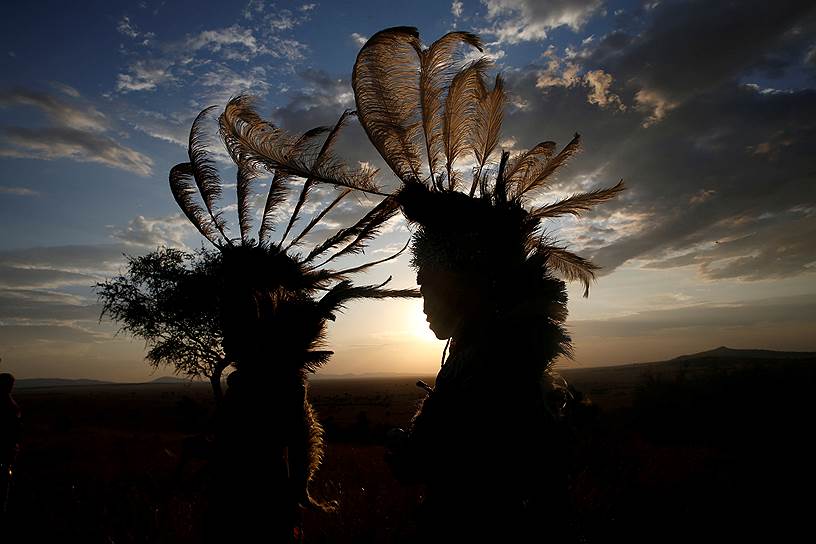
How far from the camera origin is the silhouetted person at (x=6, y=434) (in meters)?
5.69

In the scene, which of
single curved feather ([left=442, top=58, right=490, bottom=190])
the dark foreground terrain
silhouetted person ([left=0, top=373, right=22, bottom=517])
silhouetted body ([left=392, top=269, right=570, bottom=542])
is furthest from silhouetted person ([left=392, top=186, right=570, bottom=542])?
silhouetted person ([left=0, top=373, right=22, bottom=517])

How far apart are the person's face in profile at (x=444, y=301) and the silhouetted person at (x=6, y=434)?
665 centimetres

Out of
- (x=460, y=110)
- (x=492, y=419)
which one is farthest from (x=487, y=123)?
(x=492, y=419)

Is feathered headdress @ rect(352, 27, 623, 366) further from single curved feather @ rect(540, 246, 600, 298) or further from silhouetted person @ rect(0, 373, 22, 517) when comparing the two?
silhouetted person @ rect(0, 373, 22, 517)

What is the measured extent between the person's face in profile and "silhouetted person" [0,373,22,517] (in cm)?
665

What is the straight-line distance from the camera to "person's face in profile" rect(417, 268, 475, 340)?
8.35ft

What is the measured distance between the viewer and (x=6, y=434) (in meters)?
5.84

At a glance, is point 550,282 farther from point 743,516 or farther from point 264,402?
point 743,516

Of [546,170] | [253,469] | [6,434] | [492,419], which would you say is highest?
[546,170]

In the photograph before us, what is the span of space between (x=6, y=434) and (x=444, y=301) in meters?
6.85

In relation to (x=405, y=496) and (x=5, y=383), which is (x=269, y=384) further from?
(x=5, y=383)

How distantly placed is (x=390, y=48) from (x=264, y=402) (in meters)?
2.68

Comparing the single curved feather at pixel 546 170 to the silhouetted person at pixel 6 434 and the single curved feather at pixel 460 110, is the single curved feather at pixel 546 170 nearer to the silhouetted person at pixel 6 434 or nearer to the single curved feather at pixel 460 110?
the single curved feather at pixel 460 110

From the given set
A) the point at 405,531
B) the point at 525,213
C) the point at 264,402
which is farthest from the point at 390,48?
the point at 405,531
